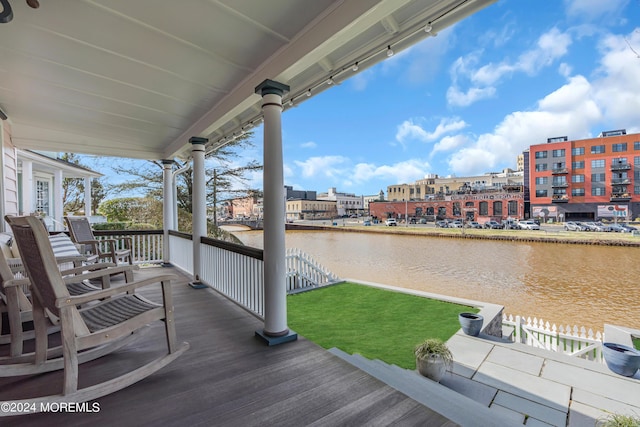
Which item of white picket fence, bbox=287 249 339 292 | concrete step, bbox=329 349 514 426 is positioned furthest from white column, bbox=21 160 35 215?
concrete step, bbox=329 349 514 426

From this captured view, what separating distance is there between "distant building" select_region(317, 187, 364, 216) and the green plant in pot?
5397 centimetres

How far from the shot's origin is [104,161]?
10.2 meters

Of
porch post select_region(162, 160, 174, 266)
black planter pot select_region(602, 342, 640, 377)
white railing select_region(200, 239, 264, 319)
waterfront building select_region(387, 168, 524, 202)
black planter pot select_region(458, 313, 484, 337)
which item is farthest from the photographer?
waterfront building select_region(387, 168, 524, 202)

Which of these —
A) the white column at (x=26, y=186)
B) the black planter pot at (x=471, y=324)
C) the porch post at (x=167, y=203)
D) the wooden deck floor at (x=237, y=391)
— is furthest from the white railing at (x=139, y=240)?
the black planter pot at (x=471, y=324)

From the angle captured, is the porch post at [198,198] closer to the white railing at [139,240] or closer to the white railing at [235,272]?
the white railing at [235,272]

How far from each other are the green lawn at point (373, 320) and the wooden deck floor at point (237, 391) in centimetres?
174

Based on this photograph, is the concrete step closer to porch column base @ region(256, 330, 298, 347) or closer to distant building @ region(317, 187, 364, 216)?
porch column base @ region(256, 330, 298, 347)

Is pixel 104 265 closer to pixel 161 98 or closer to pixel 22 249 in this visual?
pixel 22 249

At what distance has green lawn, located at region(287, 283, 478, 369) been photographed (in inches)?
149

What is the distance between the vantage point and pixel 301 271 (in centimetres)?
686

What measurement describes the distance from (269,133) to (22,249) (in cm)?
179

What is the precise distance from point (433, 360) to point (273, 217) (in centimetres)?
226

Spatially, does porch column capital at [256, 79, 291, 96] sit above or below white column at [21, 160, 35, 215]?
above

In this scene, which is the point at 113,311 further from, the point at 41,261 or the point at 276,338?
the point at 276,338
